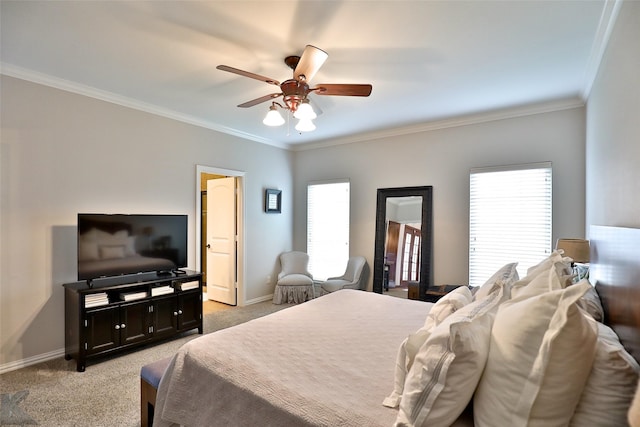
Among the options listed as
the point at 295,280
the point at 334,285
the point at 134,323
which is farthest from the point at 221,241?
the point at 134,323

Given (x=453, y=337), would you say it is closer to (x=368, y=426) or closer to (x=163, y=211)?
(x=368, y=426)

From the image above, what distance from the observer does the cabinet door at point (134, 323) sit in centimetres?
317

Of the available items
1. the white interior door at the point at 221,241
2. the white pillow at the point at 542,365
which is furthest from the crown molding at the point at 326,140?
the white pillow at the point at 542,365

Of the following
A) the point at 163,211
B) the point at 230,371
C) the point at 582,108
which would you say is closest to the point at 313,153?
the point at 163,211

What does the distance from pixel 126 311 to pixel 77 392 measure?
31.2 inches

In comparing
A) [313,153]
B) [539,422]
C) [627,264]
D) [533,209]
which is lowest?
[539,422]

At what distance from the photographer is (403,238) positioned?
4680 millimetres

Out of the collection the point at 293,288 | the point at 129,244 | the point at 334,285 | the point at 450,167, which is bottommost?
the point at 293,288

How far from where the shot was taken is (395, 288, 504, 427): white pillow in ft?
3.42

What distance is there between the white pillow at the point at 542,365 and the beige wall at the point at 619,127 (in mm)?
935

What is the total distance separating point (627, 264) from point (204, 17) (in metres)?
2.63

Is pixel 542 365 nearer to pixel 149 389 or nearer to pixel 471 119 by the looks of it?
pixel 149 389

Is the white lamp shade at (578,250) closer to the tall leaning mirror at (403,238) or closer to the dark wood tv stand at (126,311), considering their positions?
the tall leaning mirror at (403,238)

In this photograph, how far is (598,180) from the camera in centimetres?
259
